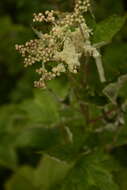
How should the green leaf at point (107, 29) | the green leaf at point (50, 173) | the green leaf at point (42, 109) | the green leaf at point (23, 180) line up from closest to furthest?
the green leaf at point (107, 29)
the green leaf at point (42, 109)
the green leaf at point (50, 173)
the green leaf at point (23, 180)

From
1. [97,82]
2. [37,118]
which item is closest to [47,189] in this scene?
[37,118]

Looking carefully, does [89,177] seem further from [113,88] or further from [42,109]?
[42,109]

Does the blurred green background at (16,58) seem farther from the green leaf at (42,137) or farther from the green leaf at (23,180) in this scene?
the green leaf at (42,137)

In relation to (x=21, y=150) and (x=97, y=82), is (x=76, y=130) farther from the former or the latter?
(x=21, y=150)

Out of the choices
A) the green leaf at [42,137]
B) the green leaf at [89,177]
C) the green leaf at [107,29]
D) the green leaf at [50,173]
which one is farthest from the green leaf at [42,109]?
the green leaf at [107,29]

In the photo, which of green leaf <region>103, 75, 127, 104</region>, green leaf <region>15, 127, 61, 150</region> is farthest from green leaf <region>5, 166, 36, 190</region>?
green leaf <region>103, 75, 127, 104</region>

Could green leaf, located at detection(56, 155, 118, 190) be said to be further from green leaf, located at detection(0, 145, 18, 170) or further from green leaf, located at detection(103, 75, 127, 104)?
green leaf, located at detection(0, 145, 18, 170)
